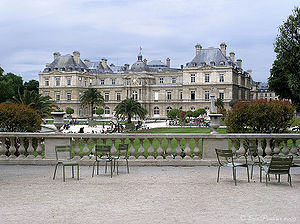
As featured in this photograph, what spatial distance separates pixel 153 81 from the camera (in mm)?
70062

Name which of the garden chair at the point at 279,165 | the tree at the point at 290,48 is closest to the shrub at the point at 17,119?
the garden chair at the point at 279,165

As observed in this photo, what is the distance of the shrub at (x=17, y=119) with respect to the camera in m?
9.95

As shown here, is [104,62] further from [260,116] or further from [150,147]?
[150,147]

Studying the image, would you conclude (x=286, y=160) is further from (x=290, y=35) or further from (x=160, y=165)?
(x=290, y=35)

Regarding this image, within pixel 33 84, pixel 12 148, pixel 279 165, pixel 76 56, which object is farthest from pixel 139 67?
pixel 279 165

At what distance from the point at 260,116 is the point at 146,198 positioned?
5375 millimetres

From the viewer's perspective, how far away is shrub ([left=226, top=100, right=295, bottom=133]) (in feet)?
33.6

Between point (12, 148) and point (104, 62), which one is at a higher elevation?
point (104, 62)

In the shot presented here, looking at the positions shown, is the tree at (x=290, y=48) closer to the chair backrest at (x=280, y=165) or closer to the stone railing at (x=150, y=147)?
the stone railing at (x=150, y=147)

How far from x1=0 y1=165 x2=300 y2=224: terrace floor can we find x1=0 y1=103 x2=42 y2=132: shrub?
2050 millimetres

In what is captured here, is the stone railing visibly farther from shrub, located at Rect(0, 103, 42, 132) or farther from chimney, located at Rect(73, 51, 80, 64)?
chimney, located at Rect(73, 51, 80, 64)

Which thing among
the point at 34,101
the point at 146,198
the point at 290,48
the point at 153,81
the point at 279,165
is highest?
the point at 153,81

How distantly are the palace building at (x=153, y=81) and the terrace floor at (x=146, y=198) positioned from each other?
2175 inches

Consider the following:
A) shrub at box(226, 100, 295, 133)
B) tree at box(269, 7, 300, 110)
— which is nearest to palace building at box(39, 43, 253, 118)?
tree at box(269, 7, 300, 110)
